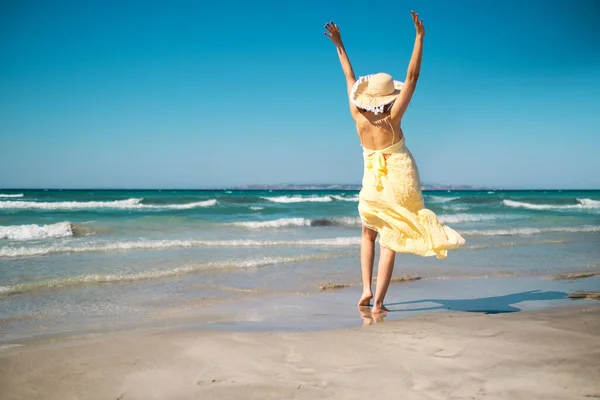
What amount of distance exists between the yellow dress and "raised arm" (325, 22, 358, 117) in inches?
21.9

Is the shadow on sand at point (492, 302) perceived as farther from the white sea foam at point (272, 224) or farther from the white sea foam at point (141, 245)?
the white sea foam at point (272, 224)

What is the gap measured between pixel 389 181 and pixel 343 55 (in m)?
1.28

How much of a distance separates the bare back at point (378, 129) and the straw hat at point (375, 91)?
0.08 metres

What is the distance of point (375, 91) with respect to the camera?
413 cm

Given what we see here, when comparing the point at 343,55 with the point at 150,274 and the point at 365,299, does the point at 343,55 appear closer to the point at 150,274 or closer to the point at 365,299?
the point at 365,299

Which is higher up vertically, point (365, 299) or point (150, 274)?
point (365, 299)

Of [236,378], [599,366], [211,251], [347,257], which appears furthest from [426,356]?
[211,251]

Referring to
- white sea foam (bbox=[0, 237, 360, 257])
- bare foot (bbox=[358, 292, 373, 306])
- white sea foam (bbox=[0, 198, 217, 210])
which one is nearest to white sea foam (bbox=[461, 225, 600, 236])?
white sea foam (bbox=[0, 237, 360, 257])

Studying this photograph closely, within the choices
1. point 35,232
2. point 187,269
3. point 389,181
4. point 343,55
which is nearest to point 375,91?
point 343,55

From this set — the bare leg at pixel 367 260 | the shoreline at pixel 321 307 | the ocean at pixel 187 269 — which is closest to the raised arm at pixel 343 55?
the bare leg at pixel 367 260

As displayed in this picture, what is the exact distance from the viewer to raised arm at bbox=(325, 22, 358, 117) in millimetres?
4336

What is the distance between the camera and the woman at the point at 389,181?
4.06m

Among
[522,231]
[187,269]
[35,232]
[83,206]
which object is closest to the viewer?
[187,269]

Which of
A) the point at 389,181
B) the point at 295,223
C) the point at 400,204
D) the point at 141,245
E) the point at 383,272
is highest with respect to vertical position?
the point at 389,181
